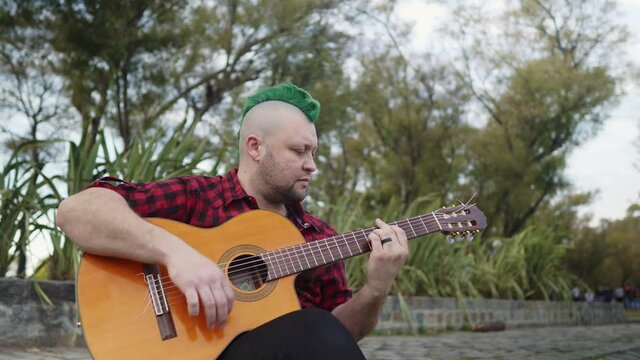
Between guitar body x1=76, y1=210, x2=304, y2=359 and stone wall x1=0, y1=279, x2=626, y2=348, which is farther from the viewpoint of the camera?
stone wall x1=0, y1=279, x2=626, y2=348

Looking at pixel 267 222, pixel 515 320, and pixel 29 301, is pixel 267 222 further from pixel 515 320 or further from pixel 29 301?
pixel 515 320

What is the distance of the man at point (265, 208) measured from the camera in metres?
1.59

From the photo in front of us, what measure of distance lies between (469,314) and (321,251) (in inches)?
248

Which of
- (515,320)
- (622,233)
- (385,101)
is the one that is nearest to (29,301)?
(515,320)

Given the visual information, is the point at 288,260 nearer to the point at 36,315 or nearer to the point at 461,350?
the point at 36,315

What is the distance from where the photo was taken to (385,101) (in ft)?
66.8

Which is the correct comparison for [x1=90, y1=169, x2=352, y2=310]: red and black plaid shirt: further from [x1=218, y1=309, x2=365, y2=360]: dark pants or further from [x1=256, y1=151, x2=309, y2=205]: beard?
[x1=218, y1=309, x2=365, y2=360]: dark pants

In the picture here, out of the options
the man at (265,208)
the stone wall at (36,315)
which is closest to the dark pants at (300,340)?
the man at (265,208)

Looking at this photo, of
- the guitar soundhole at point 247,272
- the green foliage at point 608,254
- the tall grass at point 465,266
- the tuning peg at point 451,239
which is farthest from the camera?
the green foliage at point 608,254

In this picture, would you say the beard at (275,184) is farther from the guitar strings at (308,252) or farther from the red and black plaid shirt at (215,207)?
the guitar strings at (308,252)

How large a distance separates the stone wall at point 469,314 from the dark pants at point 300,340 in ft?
16.2

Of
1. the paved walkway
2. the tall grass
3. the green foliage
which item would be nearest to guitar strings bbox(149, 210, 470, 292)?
the paved walkway

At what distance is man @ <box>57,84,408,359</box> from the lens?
1.59 metres

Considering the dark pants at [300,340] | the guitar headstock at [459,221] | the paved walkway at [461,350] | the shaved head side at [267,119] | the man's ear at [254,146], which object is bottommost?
the paved walkway at [461,350]
